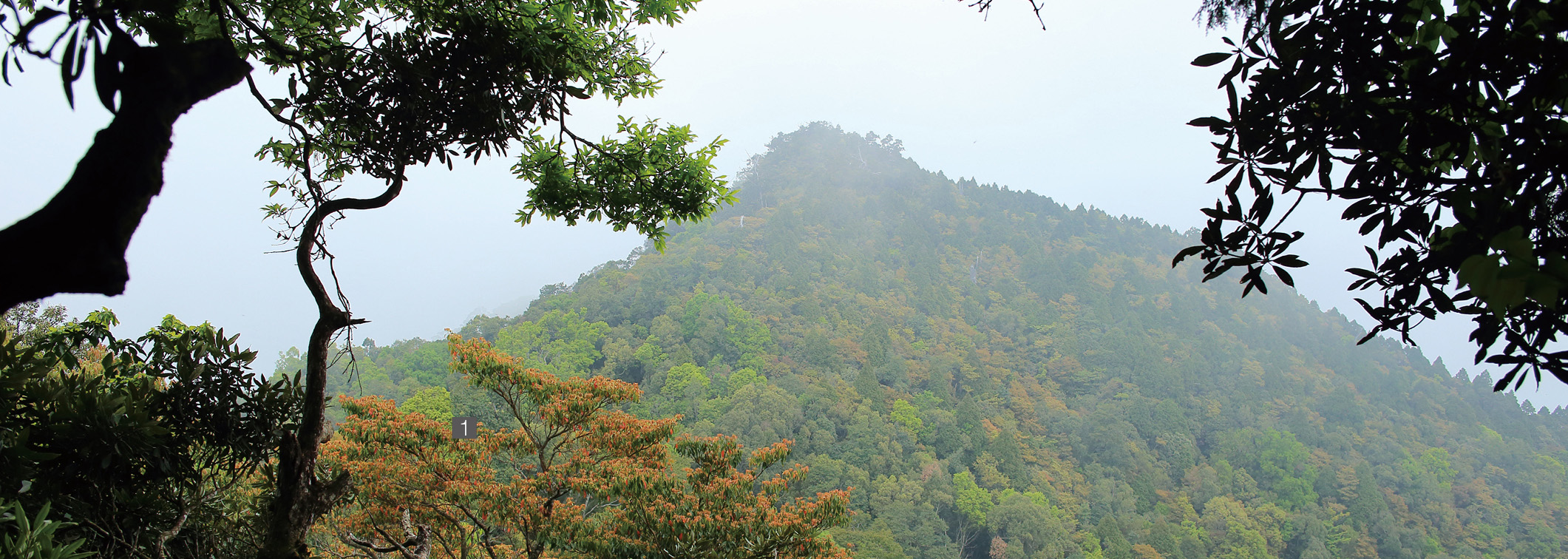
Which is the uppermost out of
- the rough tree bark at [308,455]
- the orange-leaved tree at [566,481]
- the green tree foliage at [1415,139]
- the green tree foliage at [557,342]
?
the green tree foliage at [557,342]

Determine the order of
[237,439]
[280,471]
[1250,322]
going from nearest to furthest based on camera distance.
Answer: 1. [280,471]
2. [237,439]
3. [1250,322]

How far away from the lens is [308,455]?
2.04m

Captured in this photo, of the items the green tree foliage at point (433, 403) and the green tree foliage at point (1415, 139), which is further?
the green tree foliage at point (433, 403)

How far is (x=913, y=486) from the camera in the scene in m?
26.3

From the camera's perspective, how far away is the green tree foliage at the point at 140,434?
213 centimetres

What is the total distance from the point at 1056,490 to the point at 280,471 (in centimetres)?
3301

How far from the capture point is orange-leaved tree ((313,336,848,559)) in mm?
5164

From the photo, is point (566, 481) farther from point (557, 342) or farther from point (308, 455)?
point (557, 342)

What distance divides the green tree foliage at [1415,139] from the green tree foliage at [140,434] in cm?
288

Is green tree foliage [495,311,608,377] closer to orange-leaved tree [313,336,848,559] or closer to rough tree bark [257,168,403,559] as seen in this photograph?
orange-leaved tree [313,336,848,559]

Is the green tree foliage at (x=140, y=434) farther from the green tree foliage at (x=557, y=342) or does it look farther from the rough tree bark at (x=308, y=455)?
the green tree foliage at (x=557, y=342)

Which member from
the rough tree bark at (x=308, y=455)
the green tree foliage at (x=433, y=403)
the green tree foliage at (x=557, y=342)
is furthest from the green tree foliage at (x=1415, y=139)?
the green tree foliage at (x=557, y=342)

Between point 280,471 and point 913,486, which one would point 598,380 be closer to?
point 280,471

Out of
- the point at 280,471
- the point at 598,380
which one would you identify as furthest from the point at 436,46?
the point at 598,380
